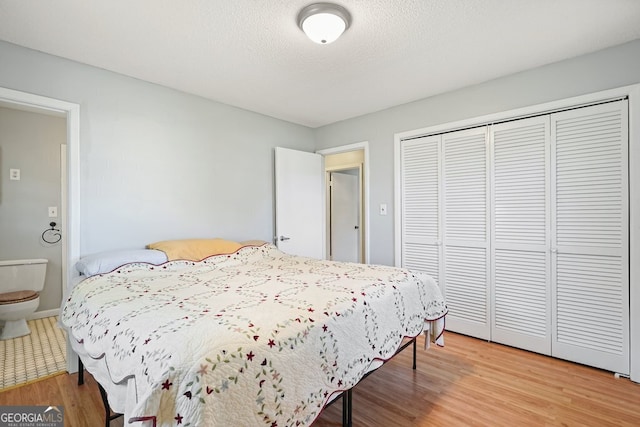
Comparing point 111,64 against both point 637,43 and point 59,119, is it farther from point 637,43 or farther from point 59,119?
point 637,43

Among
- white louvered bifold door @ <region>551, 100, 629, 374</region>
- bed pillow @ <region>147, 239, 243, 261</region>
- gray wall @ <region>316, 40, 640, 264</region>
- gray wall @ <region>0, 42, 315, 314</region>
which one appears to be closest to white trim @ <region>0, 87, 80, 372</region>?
gray wall @ <region>0, 42, 315, 314</region>

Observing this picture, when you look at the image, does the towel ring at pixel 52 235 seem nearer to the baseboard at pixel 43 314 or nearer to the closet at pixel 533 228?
the baseboard at pixel 43 314

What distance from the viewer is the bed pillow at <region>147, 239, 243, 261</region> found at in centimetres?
245

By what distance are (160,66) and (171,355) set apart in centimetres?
233

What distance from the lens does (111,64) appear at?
2385mm

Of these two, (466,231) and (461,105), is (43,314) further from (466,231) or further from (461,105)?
(461,105)

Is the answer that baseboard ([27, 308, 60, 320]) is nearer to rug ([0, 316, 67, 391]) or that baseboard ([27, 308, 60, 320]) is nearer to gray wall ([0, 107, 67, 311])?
gray wall ([0, 107, 67, 311])

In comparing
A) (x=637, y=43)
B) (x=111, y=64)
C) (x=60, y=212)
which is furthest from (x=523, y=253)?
(x=60, y=212)

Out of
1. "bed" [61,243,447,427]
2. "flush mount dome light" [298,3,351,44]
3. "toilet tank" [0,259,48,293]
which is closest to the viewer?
"bed" [61,243,447,427]

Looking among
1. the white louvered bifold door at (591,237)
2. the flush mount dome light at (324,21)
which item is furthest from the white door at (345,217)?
the flush mount dome light at (324,21)

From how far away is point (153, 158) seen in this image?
2.72m

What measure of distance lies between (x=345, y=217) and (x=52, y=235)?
4.04 metres

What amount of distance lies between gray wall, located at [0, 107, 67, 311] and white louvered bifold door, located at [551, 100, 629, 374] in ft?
16.7

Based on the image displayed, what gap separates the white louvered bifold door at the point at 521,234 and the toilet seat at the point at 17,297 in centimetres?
438
